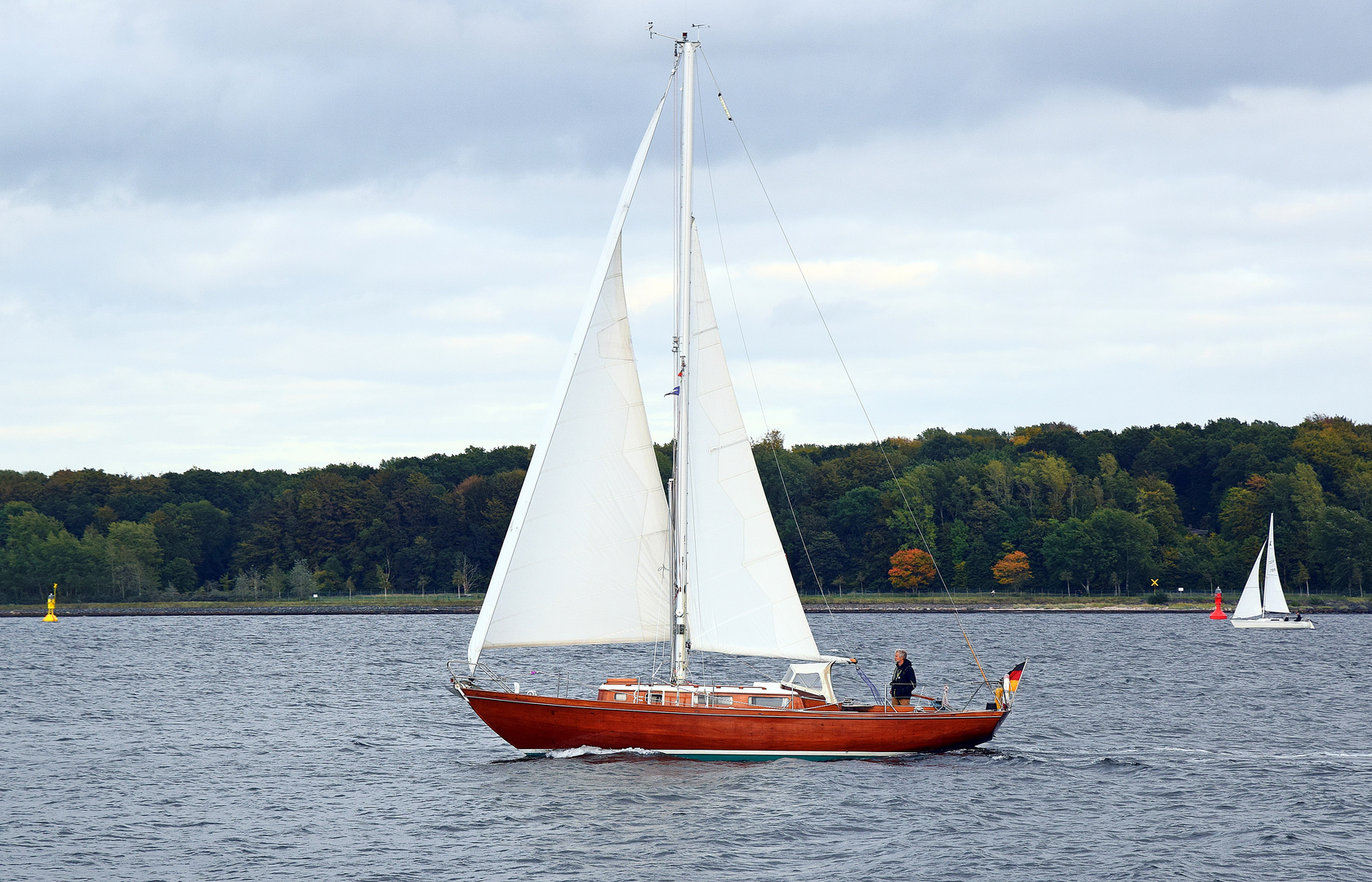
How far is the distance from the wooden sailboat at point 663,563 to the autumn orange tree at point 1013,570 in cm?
11878

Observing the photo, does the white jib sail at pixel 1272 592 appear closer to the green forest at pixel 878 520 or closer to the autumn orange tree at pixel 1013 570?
the green forest at pixel 878 520

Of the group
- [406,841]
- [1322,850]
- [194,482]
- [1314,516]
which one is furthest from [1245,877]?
[194,482]

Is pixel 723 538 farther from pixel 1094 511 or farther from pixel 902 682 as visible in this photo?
pixel 1094 511

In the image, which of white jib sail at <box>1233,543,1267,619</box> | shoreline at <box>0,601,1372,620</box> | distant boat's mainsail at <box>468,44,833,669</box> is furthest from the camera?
shoreline at <box>0,601,1372,620</box>

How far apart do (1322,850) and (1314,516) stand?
422 feet

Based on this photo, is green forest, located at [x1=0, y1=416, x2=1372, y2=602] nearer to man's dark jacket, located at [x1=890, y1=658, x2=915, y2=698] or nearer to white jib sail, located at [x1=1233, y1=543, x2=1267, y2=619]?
white jib sail, located at [x1=1233, y1=543, x2=1267, y2=619]

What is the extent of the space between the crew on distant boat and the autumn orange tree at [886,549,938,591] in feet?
378

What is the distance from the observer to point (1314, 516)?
463ft

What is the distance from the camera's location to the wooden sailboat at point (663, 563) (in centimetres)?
2927

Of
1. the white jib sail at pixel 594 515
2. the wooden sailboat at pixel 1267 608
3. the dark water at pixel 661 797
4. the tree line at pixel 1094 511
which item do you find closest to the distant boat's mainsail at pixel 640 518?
the white jib sail at pixel 594 515

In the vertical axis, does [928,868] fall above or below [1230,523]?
below

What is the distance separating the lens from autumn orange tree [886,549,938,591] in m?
146

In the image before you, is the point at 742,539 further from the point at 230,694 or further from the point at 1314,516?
the point at 1314,516

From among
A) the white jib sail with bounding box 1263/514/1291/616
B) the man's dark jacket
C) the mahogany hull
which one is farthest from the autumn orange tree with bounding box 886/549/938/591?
the mahogany hull
